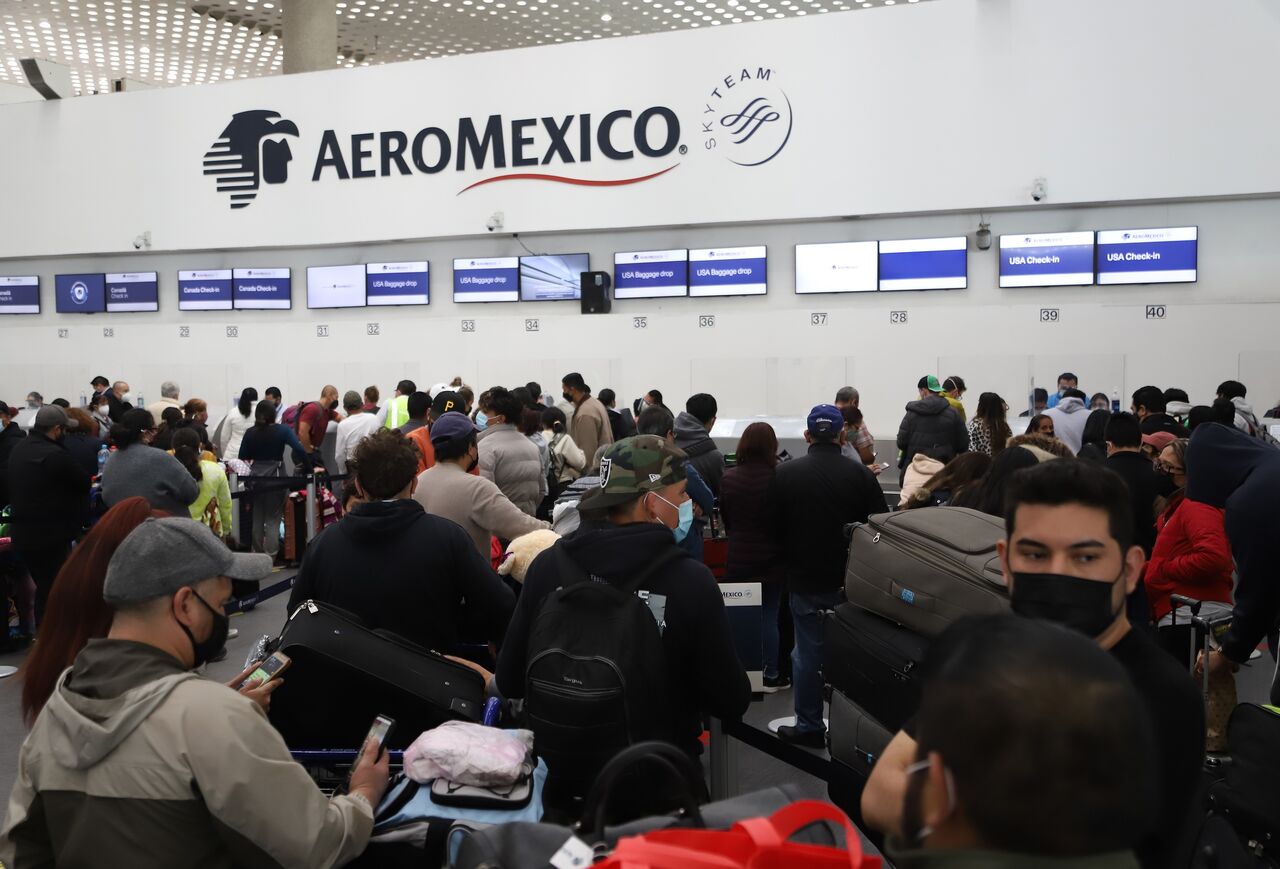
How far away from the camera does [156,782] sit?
1.72 meters

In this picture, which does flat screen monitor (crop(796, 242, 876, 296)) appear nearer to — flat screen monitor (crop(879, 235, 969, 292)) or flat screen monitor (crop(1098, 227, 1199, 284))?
flat screen monitor (crop(879, 235, 969, 292))

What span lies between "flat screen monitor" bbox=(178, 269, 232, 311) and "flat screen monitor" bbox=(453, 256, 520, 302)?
390cm

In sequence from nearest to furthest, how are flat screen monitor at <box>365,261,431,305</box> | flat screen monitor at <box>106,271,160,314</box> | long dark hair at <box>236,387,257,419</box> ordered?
long dark hair at <box>236,387,257,419</box> → flat screen monitor at <box>365,261,431,305</box> → flat screen monitor at <box>106,271,160,314</box>

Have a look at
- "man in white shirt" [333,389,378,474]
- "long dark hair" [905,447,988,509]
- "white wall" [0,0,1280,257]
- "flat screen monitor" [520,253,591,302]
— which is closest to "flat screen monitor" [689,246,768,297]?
"white wall" [0,0,1280,257]

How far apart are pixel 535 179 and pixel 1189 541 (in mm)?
10823

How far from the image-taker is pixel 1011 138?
11.5 m

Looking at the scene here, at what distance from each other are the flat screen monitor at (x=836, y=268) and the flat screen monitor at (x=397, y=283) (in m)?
5.50

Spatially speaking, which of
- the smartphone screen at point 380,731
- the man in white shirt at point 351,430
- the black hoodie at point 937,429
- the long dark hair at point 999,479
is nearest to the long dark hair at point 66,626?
the smartphone screen at point 380,731

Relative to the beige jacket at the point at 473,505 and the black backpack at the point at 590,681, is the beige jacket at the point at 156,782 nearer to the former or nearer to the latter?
the black backpack at the point at 590,681

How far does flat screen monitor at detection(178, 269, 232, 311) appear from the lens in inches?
591

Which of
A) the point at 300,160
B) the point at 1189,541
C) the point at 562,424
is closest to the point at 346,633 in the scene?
the point at 1189,541

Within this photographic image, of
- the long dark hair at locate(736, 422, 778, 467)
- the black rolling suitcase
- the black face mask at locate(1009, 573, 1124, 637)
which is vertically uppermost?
the black face mask at locate(1009, 573, 1124, 637)

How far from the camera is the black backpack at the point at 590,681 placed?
2191 millimetres

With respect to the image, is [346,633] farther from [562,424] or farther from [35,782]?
[562,424]
